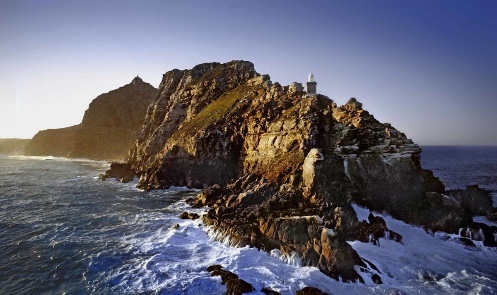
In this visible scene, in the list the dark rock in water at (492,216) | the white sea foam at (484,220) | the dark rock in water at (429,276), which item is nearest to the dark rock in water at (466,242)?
the white sea foam at (484,220)

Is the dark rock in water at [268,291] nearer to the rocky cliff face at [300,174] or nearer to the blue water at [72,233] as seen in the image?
the rocky cliff face at [300,174]

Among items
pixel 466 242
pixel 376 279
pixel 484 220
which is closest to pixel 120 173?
pixel 376 279

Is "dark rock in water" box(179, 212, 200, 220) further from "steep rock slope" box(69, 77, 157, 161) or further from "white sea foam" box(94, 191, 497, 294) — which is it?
"steep rock slope" box(69, 77, 157, 161)

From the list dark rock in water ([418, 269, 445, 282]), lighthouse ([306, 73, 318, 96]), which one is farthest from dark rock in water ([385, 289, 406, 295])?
lighthouse ([306, 73, 318, 96])

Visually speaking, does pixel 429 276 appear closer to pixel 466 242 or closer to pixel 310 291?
pixel 466 242

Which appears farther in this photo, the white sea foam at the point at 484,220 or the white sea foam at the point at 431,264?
the white sea foam at the point at 484,220

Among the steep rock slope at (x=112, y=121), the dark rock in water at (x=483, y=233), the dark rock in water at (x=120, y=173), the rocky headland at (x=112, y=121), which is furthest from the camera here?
the steep rock slope at (x=112, y=121)

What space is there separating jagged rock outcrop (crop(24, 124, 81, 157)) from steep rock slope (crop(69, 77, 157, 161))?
81.5 feet

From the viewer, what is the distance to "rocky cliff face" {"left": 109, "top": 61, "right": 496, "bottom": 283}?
Result: 31.8 metres

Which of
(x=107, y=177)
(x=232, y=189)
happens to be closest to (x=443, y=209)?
(x=232, y=189)

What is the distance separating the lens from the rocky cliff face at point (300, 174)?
31781mm

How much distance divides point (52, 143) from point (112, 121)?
5702 cm

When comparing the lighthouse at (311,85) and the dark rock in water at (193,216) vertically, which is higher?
the lighthouse at (311,85)

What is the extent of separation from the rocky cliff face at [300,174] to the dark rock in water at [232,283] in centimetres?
631
